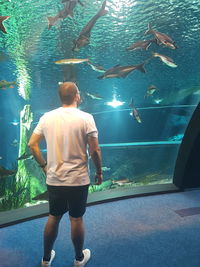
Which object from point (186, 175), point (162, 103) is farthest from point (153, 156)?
point (186, 175)

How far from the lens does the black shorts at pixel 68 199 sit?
1.74 m

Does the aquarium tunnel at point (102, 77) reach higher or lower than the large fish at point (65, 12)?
lower

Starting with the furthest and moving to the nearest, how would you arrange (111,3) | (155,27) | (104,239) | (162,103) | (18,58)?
(162,103) → (155,27) → (18,58) → (111,3) → (104,239)

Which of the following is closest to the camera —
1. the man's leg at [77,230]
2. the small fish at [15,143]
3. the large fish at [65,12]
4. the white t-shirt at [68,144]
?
the white t-shirt at [68,144]

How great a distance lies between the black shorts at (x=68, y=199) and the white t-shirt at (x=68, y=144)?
0.04 meters

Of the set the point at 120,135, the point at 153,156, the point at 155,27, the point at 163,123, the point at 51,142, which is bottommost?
the point at 153,156

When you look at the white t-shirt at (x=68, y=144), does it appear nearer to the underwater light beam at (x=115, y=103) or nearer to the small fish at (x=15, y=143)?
the small fish at (x=15, y=143)

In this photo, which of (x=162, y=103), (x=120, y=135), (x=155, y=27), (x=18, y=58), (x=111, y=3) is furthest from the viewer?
(x=120, y=135)

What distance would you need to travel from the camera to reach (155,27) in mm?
4086

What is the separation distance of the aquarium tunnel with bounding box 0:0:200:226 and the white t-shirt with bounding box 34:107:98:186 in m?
1.77

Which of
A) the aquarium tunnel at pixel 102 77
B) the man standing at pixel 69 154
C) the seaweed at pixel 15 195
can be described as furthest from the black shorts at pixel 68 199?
the seaweed at pixel 15 195

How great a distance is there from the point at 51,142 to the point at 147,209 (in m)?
2.43

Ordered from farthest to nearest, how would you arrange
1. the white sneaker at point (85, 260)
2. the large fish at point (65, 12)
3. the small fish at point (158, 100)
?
the small fish at point (158, 100)
the large fish at point (65, 12)
the white sneaker at point (85, 260)

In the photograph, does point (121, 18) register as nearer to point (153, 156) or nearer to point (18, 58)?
point (18, 58)
